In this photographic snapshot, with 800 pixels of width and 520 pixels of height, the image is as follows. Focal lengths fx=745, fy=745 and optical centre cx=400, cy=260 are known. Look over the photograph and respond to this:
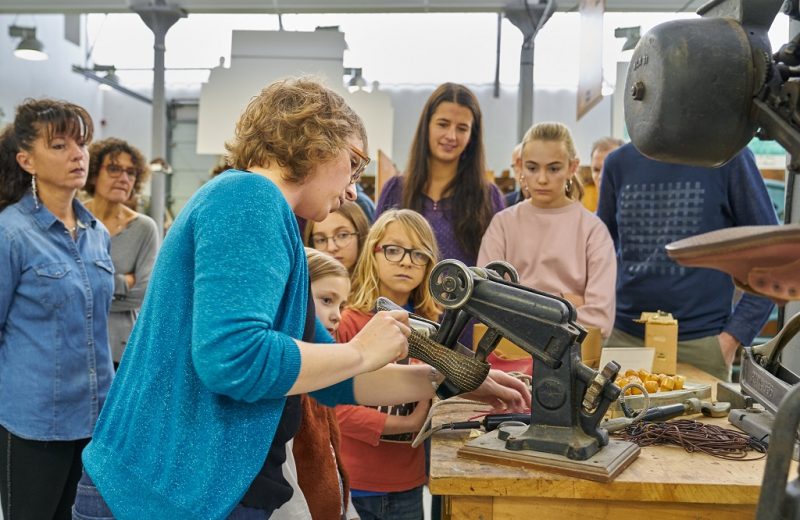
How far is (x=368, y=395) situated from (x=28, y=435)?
3.89ft

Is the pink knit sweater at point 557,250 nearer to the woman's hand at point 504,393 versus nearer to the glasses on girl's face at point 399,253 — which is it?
the glasses on girl's face at point 399,253

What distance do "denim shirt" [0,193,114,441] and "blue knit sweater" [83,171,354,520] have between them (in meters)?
1.11

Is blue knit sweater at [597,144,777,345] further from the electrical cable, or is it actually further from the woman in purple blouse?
the electrical cable

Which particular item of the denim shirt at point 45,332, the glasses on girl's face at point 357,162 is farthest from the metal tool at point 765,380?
the denim shirt at point 45,332

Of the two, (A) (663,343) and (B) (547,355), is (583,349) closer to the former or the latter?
(A) (663,343)

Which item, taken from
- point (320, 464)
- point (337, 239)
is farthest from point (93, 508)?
point (337, 239)

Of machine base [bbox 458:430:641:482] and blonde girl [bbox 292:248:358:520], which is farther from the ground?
machine base [bbox 458:430:641:482]

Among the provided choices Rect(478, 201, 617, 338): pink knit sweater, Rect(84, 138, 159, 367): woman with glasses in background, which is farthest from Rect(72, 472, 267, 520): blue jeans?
Rect(84, 138, 159, 367): woman with glasses in background

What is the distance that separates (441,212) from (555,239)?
46 centimetres

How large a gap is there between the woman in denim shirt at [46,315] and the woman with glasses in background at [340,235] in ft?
2.41

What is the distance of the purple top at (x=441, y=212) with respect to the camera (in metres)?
2.79

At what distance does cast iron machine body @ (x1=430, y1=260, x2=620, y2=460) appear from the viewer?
4.45 feet

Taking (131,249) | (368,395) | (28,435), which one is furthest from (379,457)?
(131,249)

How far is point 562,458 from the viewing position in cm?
133
